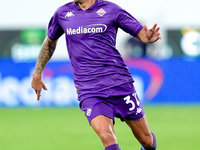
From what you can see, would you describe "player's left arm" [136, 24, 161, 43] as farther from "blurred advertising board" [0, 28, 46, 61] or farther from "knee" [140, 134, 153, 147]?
"blurred advertising board" [0, 28, 46, 61]

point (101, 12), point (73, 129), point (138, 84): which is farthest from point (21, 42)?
point (101, 12)

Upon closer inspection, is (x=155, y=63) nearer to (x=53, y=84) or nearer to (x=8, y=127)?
(x=53, y=84)

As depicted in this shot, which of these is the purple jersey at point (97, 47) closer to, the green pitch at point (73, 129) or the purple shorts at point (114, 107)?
the purple shorts at point (114, 107)

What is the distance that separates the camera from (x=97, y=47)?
253 inches

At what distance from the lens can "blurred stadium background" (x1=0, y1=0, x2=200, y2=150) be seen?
1104cm

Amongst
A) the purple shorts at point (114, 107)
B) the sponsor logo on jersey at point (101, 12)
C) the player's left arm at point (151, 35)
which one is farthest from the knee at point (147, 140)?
the sponsor logo on jersey at point (101, 12)

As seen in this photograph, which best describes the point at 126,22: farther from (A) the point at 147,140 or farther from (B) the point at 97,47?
(A) the point at 147,140

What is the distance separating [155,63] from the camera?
56.3 feet

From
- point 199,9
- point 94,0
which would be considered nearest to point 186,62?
point 199,9

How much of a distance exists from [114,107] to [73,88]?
10507 mm

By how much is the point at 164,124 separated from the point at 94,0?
6.85 metres

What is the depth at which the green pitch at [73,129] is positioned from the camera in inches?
386

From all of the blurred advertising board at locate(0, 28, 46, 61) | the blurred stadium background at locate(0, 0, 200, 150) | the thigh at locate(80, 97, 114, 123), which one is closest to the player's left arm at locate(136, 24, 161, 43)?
the thigh at locate(80, 97, 114, 123)

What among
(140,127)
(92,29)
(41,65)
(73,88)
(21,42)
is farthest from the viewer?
(21,42)
